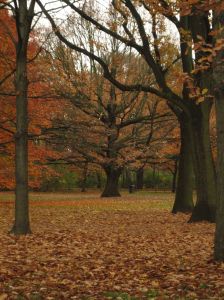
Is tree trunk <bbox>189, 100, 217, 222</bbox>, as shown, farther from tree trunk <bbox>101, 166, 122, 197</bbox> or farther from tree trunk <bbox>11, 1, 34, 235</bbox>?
tree trunk <bbox>101, 166, 122, 197</bbox>

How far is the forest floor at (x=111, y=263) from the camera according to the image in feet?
20.3

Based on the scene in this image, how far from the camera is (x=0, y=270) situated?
7.38 metres

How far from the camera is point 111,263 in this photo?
8336 mm

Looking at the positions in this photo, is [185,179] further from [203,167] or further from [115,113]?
[115,113]

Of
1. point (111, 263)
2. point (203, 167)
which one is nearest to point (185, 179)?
point (203, 167)

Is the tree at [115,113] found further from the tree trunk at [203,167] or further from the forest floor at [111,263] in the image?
the forest floor at [111,263]

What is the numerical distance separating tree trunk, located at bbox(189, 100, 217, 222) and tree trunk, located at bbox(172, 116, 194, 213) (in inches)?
131

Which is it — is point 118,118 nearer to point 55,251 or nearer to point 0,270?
point 55,251

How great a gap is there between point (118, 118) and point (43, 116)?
13663mm

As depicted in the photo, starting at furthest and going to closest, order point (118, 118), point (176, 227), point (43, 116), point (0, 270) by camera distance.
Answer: point (118, 118) < point (43, 116) < point (176, 227) < point (0, 270)

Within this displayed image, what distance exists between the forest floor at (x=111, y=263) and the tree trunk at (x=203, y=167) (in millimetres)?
612

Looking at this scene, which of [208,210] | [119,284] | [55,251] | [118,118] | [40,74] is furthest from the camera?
[118,118]

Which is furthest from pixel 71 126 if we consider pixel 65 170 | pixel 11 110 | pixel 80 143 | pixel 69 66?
pixel 65 170

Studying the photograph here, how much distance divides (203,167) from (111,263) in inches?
288
